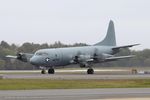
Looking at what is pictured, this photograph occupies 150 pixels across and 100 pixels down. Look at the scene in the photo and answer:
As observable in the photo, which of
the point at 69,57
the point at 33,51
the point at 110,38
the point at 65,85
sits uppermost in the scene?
the point at 33,51

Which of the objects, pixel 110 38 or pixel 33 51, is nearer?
pixel 110 38

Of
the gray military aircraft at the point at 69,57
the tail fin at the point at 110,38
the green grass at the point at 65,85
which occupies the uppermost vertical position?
the tail fin at the point at 110,38

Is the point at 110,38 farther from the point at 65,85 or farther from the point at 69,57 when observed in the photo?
the point at 65,85

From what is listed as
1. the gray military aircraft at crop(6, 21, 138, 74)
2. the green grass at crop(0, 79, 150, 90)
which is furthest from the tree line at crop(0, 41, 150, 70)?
the green grass at crop(0, 79, 150, 90)

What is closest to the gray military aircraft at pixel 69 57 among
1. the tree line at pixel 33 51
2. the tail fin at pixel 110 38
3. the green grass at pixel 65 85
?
the tail fin at pixel 110 38

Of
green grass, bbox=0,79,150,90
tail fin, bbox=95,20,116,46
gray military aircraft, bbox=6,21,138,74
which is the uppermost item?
tail fin, bbox=95,20,116,46

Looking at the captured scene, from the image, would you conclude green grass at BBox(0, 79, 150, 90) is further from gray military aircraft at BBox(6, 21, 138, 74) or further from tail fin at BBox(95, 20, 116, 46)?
tail fin at BBox(95, 20, 116, 46)

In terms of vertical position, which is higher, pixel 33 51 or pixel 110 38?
pixel 33 51

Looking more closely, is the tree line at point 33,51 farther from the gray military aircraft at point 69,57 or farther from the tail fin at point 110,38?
the gray military aircraft at point 69,57

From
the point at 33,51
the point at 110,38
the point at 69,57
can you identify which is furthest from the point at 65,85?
the point at 33,51

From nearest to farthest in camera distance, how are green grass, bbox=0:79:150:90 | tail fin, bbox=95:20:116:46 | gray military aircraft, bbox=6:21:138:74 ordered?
green grass, bbox=0:79:150:90 → gray military aircraft, bbox=6:21:138:74 → tail fin, bbox=95:20:116:46

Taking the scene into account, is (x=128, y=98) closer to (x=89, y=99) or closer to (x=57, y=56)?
(x=89, y=99)

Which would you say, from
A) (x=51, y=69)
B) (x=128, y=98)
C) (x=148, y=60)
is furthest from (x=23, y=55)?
(x=128, y=98)

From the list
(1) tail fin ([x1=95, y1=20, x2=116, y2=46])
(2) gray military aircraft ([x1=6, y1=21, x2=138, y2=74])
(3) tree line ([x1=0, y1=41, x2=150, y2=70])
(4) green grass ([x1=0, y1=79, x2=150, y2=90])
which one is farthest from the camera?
(3) tree line ([x1=0, y1=41, x2=150, y2=70])
